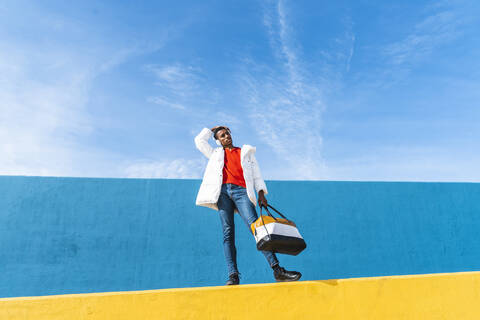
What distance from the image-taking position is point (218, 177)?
106 inches

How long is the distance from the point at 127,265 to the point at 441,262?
5194mm

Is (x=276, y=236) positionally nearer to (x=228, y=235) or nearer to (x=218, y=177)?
(x=228, y=235)

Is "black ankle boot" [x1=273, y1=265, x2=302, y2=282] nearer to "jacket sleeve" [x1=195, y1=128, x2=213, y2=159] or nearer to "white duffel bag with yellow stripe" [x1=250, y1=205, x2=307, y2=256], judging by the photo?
"white duffel bag with yellow stripe" [x1=250, y1=205, x2=307, y2=256]

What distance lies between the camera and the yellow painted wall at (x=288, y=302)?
1.78 metres

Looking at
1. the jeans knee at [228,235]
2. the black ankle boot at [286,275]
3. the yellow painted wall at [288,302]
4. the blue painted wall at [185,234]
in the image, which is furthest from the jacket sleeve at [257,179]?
the blue painted wall at [185,234]

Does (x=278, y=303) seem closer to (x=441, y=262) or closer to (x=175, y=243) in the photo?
(x=175, y=243)

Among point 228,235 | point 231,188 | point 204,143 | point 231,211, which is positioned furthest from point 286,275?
point 204,143

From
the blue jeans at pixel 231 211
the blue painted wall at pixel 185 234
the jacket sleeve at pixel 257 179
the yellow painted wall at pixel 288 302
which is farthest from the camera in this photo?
the blue painted wall at pixel 185 234

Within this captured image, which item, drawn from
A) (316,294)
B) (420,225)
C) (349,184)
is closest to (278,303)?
(316,294)

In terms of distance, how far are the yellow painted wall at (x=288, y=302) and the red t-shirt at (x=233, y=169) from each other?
37.8 inches

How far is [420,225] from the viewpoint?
18.7 ft

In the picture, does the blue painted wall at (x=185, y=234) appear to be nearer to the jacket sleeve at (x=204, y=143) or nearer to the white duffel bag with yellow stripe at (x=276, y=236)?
the jacket sleeve at (x=204, y=143)

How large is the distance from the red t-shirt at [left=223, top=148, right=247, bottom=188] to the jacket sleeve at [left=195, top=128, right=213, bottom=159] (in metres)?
0.18

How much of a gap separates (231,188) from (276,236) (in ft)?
2.29
